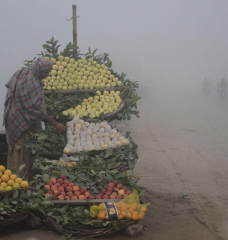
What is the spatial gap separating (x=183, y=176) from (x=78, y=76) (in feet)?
10.3

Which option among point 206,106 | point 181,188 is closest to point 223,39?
point 206,106

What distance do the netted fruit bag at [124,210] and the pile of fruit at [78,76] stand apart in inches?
93.2

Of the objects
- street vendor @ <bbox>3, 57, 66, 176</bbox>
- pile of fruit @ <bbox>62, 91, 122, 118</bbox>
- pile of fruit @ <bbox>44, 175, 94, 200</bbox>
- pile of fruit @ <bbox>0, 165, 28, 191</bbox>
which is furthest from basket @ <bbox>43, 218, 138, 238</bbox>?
pile of fruit @ <bbox>62, 91, 122, 118</bbox>

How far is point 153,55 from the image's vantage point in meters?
82.8

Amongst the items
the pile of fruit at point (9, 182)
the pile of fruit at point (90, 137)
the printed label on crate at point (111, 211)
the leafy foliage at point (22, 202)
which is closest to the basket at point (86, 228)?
the printed label on crate at point (111, 211)

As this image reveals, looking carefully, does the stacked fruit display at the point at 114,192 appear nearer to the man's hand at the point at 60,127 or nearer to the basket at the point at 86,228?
the basket at the point at 86,228

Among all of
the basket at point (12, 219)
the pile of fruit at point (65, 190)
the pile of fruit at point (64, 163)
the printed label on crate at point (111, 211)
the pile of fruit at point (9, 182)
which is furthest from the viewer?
the pile of fruit at point (64, 163)

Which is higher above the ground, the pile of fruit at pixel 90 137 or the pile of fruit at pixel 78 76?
the pile of fruit at pixel 78 76

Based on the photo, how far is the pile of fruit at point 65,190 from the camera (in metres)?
4.19

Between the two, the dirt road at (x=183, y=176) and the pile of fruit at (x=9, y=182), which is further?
the dirt road at (x=183, y=176)

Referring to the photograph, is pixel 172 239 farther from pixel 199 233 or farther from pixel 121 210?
pixel 121 210

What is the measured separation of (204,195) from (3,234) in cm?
368

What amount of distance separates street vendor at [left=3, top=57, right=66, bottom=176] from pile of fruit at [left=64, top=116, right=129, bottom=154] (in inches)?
8.0

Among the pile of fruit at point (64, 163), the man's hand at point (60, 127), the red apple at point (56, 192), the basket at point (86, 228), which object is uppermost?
the man's hand at point (60, 127)
